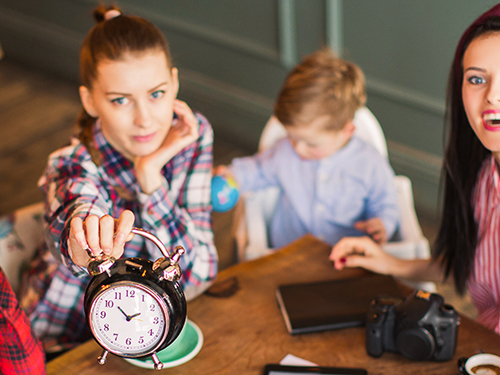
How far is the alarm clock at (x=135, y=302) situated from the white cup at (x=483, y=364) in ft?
1.70

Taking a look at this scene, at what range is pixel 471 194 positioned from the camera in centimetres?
135

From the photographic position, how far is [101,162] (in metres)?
1.35

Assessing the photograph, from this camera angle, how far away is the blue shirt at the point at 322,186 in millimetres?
1877

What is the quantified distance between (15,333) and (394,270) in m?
0.88

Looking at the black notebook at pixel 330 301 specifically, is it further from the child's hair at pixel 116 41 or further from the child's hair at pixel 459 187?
the child's hair at pixel 116 41

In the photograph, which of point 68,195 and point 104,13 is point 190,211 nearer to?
point 68,195

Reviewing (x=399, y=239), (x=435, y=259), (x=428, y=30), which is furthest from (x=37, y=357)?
(x=428, y=30)

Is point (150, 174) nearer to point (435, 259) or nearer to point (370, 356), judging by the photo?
point (370, 356)

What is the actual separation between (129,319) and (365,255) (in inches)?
27.7

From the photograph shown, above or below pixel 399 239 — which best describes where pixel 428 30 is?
above

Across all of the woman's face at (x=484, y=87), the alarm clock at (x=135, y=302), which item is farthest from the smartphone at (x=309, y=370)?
the woman's face at (x=484, y=87)

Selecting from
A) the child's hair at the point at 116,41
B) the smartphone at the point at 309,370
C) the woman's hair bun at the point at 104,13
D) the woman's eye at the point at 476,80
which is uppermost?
the woman's hair bun at the point at 104,13

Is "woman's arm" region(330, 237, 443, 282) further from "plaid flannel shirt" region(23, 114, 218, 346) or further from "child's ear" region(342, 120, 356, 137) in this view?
"child's ear" region(342, 120, 356, 137)

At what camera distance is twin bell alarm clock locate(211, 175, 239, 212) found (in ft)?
5.35
